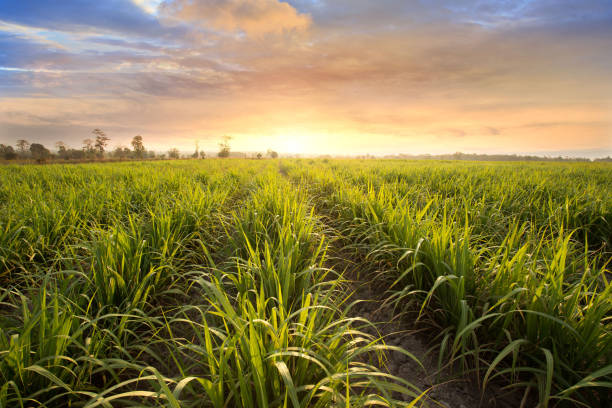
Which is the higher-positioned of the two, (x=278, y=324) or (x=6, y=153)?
(x=6, y=153)

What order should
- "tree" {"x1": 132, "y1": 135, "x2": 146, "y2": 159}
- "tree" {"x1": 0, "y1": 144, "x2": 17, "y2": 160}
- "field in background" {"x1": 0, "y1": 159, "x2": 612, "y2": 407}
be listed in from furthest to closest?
"tree" {"x1": 132, "y1": 135, "x2": 146, "y2": 159}, "tree" {"x1": 0, "y1": 144, "x2": 17, "y2": 160}, "field in background" {"x1": 0, "y1": 159, "x2": 612, "y2": 407}

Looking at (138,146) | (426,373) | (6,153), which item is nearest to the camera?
(426,373)

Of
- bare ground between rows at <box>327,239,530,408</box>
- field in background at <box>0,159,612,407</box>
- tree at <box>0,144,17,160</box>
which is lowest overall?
bare ground between rows at <box>327,239,530,408</box>

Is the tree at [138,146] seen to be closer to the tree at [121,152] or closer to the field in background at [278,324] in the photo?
the tree at [121,152]

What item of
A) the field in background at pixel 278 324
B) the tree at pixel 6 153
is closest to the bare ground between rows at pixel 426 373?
the field in background at pixel 278 324

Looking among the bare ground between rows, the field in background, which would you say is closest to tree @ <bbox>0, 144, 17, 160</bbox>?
the field in background

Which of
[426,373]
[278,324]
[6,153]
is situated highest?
[6,153]

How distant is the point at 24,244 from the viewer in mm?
2635

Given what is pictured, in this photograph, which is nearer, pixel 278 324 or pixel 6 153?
pixel 278 324

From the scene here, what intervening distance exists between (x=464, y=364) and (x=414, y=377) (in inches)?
12.3

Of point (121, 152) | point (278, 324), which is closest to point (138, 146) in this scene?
point (121, 152)

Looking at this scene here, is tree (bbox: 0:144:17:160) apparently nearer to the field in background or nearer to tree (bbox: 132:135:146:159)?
tree (bbox: 132:135:146:159)

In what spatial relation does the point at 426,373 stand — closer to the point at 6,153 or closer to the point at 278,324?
the point at 278,324

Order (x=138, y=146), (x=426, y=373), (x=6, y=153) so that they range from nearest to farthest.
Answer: (x=426, y=373), (x=6, y=153), (x=138, y=146)
